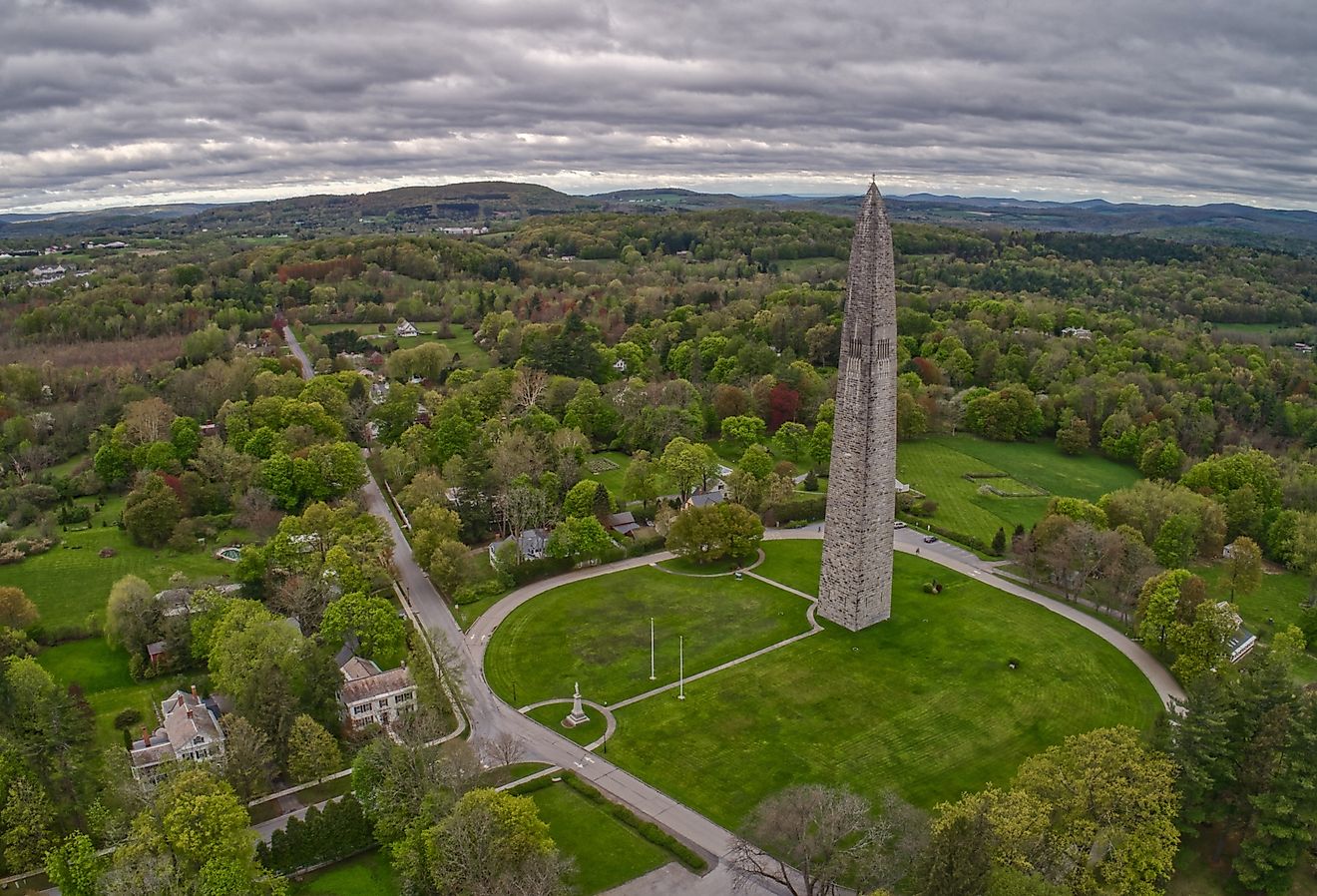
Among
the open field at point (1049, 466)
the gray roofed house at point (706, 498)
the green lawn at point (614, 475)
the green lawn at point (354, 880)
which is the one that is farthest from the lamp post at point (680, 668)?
the open field at point (1049, 466)

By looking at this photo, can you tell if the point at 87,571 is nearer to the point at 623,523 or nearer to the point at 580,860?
the point at 623,523

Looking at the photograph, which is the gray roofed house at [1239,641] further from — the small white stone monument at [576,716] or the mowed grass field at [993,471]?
the small white stone monument at [576,716]

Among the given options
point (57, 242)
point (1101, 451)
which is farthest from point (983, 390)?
point (57, 242)

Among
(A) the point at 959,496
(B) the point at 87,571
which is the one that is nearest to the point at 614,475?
(A) the point at 959,496

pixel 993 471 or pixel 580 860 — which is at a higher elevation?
pixel 580 860

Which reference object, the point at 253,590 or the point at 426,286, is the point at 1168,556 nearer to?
the point at 253,590

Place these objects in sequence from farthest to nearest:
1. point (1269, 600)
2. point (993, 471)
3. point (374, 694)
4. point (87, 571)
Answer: point (993, 471)
point (87, 571)
point (1269, 600)
point (374, 694)
